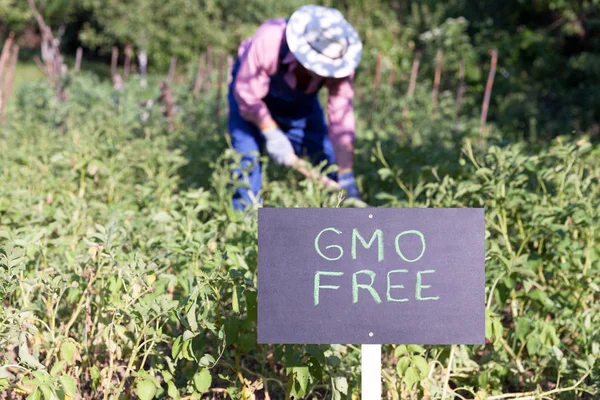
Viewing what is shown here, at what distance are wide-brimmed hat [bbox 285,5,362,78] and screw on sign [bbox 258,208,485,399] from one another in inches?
52.0

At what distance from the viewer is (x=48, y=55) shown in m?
6.35

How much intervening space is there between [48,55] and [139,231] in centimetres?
444

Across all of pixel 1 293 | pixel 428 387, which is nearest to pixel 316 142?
→ pixel 428 387

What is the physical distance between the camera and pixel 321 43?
2.83 meters

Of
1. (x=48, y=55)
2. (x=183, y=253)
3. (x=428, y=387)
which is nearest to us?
(x=428, y=387)

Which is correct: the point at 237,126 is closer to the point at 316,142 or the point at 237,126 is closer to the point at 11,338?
the point at 316,142

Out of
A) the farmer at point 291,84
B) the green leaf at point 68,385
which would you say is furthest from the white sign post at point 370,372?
the farmer at point 291,84

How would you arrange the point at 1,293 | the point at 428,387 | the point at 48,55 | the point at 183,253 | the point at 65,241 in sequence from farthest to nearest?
the point at 48,55
the point at 65,241
the point at 183,253
the point at 428,387
the point at 1,293

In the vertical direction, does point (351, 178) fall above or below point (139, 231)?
above

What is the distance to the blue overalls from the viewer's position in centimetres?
312

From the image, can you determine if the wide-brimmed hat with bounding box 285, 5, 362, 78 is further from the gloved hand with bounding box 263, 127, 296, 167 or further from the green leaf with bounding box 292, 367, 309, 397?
the green leaf with bounding box 292, 367, 309, 397

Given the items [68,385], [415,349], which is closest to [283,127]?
[415,349]

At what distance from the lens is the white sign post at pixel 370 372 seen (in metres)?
1.60

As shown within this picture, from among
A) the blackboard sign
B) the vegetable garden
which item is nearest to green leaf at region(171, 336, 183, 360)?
the vegetable garden
